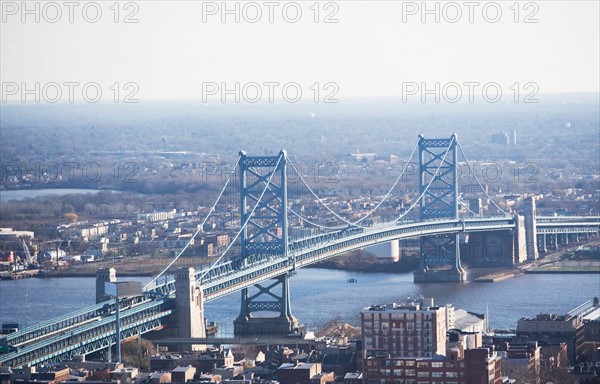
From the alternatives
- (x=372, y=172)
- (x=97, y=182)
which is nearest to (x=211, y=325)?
(x=97, y=182)

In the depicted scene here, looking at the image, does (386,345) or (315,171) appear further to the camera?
(315,171)

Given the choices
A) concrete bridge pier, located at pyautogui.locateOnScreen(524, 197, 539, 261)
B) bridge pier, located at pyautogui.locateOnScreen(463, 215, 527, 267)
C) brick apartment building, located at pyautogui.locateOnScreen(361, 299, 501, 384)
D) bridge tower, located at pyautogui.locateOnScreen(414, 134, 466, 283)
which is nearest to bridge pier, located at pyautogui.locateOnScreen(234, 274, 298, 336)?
brick apartment building, located at pyautogui.locateOnScreen(361, 299, 501, 384)

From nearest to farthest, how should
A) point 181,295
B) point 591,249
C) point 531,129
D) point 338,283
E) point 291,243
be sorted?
point 181,295
point 291,243
point 338,283
point 591,249
point 531,129

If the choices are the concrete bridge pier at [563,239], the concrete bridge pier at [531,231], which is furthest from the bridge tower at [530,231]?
the concrete bridge pier at [563,239]

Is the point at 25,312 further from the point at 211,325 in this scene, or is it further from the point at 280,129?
the point at 280,129

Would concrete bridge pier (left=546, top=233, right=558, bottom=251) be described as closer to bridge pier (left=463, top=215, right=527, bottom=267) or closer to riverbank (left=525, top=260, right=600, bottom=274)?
bridge pier (left=463, top=215, right=527, bottom=267)

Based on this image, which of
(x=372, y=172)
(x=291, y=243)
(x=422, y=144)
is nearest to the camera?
(x=291, y=243)

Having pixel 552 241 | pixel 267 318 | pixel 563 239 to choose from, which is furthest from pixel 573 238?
pixel 267 318
